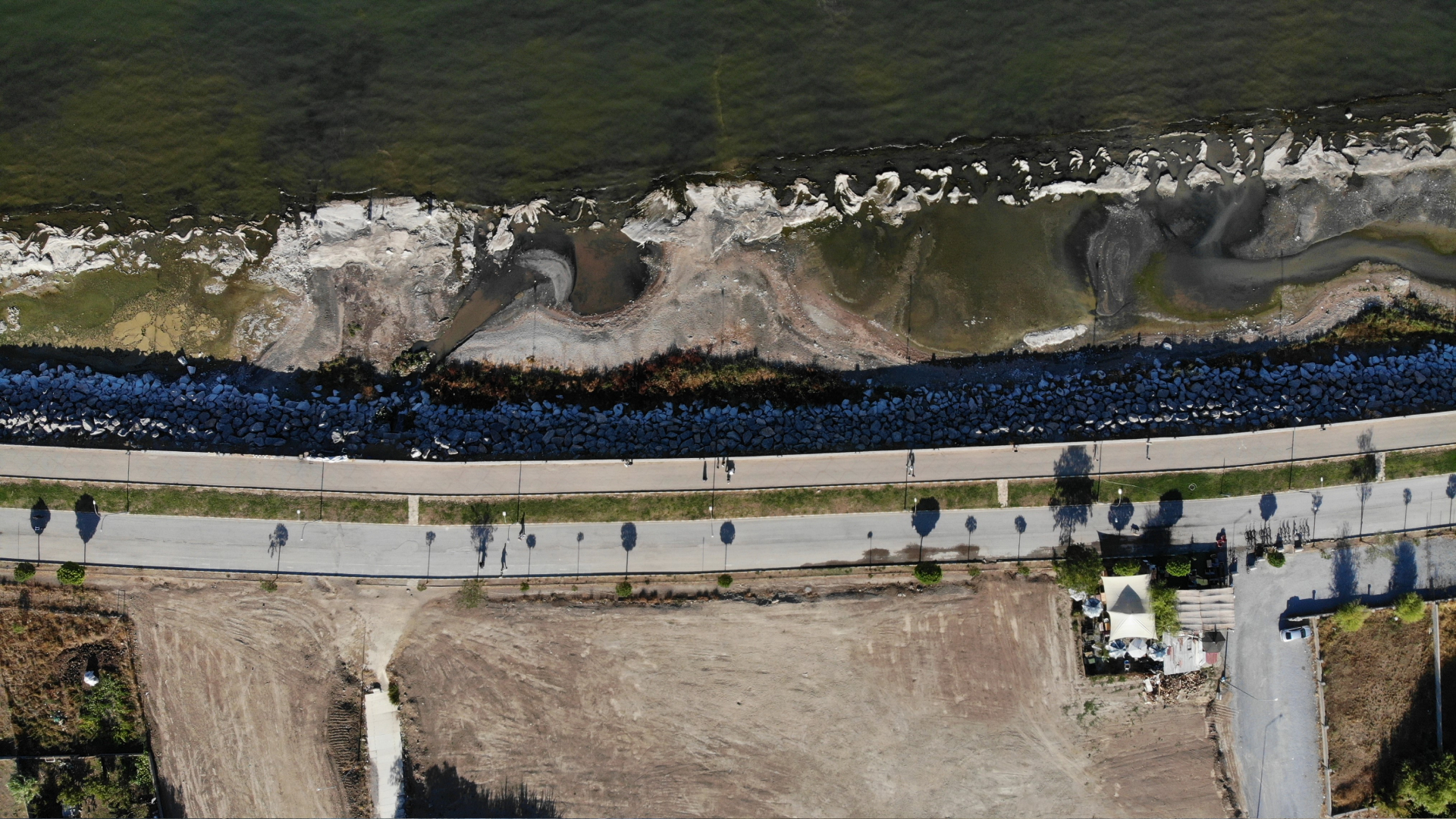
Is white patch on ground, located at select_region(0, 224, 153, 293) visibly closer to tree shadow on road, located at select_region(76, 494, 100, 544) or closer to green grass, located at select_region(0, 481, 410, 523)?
green grass, located at select_region(0, 481, 410, 523)

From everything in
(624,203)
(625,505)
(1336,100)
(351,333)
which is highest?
(1336,100)

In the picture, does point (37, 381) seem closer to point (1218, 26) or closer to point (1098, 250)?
point (1098, 250)

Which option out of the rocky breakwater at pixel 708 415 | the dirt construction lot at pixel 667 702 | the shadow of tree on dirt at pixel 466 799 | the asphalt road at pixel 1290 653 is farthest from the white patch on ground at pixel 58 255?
the asphalt road at pixel 1290 653

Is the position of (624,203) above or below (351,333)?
above

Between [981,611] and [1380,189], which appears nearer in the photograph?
[981,611]

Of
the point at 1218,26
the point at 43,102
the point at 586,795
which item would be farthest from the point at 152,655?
the point at 1218,26

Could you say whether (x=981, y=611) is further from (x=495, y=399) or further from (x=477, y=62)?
(x=477, y=62)

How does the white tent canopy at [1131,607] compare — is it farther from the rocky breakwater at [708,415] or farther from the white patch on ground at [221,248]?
the white patch on ground at [221,248]

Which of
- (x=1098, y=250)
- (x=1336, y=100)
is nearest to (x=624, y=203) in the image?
(x=1098, y=250)
